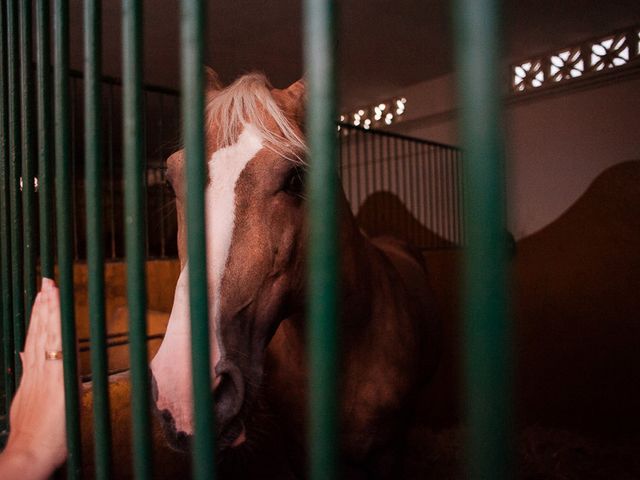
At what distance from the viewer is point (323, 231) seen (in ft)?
0.95

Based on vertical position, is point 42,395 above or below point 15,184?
below

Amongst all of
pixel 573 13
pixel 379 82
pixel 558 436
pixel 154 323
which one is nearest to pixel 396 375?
pixel 154 323

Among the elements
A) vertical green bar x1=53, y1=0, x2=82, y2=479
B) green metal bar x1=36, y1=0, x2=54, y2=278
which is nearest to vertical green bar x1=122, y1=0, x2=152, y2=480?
vertical green bar x1=53, y1=0, x2=82, y2=479

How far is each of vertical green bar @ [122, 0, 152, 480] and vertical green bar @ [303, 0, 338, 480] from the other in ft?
0.72

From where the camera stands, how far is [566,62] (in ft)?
10.1

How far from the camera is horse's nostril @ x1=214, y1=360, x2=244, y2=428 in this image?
2.22 feet

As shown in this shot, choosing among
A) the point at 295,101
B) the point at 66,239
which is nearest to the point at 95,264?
the point at 66,239

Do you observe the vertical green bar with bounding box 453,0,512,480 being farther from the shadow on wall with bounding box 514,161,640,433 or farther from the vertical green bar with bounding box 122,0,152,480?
the shadow on wall with bounding box 514,161,640,433

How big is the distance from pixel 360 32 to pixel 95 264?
2.84 m

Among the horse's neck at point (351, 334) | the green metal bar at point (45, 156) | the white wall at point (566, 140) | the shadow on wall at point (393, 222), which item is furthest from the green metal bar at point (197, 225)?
the shadow on wall at point (393, 222)

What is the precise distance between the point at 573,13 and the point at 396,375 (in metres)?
2.59

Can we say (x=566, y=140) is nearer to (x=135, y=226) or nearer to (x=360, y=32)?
(x=360, y=32)

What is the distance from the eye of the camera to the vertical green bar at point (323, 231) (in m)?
0.29

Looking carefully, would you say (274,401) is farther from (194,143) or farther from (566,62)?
(566,62)
